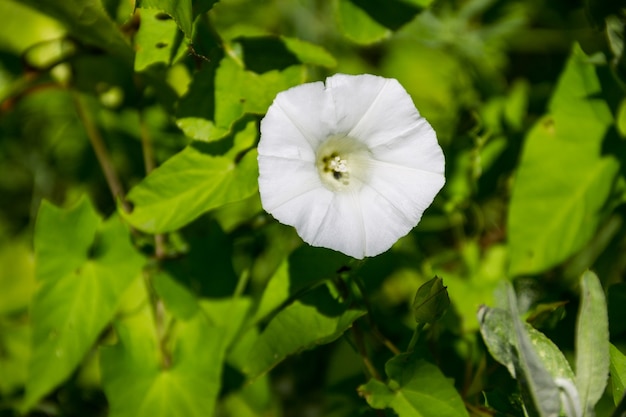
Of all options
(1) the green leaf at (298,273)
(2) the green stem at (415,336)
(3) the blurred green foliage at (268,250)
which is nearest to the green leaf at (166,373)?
(3) the blurred green foliage at (268,250)

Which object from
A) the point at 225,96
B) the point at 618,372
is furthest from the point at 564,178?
the point at 225,96

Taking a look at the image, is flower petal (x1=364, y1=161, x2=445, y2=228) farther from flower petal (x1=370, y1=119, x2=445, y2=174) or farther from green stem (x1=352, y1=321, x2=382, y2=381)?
green stem (x1=352, y1=321, x2=382, y2=381)

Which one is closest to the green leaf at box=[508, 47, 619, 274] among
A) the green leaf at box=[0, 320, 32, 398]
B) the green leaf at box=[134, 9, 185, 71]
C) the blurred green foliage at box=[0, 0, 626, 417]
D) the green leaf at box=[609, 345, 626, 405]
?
the blurred green foliage at box=[0, 0, 626, 417]

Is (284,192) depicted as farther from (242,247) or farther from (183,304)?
(242,247)

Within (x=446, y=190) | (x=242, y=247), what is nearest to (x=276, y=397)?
(x=242, y=247)

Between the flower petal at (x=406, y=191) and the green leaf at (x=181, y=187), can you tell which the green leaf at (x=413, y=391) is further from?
the green leaf at (x=181, y=187)

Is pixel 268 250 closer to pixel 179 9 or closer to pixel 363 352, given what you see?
pixel 363 352
